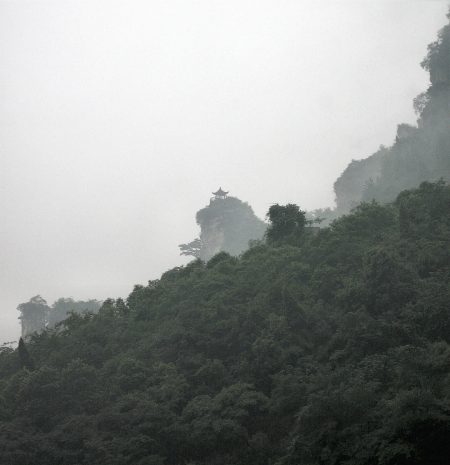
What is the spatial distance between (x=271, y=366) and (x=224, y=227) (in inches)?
2610

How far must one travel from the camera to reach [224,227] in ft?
274

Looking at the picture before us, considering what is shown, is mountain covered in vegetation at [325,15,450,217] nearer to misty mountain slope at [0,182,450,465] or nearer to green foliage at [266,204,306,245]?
green foliage at [266,204,306,245]

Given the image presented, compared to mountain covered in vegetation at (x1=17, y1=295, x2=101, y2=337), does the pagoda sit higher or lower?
higher

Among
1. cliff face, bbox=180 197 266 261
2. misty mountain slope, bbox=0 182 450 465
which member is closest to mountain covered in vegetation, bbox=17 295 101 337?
cliff face, bbox=180 197 266 261

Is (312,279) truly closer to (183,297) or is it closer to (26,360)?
(183,297)

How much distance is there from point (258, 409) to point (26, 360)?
15.4m

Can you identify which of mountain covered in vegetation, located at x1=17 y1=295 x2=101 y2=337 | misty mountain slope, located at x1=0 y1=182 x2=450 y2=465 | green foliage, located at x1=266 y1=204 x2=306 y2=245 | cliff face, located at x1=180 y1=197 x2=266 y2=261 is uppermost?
cliff face, located at x1=180 y1=197 x2=266 y2=261

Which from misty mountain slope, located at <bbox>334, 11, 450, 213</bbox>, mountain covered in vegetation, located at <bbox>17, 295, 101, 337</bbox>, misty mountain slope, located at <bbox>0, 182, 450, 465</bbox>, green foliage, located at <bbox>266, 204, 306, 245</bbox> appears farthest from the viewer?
mountain covered in vegetation, located at <bbox>17, 295, 101, 337</bbox>

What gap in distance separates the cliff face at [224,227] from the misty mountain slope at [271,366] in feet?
170

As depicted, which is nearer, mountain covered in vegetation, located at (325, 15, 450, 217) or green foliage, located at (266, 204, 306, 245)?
green foliage, located at (266, 204, 306, 245)

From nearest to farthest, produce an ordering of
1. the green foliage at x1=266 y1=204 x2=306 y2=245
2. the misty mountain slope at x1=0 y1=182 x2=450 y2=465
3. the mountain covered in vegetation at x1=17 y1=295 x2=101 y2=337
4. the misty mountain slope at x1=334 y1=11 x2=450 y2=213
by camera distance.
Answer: the misty mountain slope at x1=0 y1=182 x2=450 y2=465 → the green foliage at x1=266 y1=204 x2=306 y2=245 → the misty mountain slope at x1=334 y1=11 x2=450 y2=213 → the mountain covered in vegetation at x1=17 y1=295 x2=101 y2=337

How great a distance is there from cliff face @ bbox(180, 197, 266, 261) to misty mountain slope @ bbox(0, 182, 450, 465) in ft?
170

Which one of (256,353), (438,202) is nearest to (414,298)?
(256,353)

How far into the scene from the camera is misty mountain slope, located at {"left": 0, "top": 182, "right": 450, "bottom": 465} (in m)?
11.0
